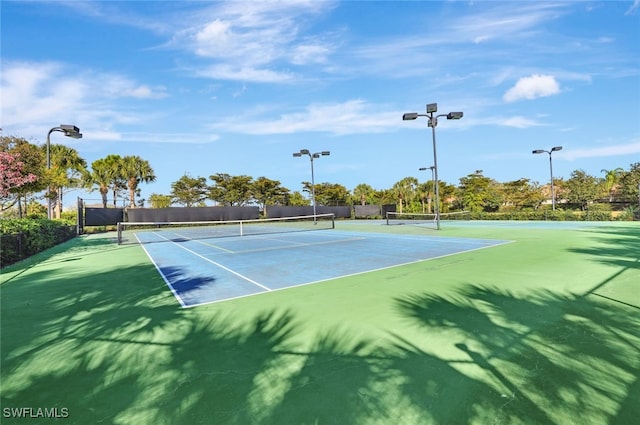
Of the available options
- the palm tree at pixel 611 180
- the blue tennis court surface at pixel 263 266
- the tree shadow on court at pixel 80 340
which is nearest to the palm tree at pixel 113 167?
the blue tennis court surface at pixel 263 266

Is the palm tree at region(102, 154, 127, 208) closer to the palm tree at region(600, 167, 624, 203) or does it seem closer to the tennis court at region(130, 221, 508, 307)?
the tennis court at region(130, 221, 508, 307)

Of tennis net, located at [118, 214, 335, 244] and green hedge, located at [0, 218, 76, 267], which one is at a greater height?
green hedge, located at [0, 218, 76, 267]

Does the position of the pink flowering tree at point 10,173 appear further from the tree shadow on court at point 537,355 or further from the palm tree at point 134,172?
the palm tree at point 134,172

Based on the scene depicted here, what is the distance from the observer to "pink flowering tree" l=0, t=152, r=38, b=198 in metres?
11.5

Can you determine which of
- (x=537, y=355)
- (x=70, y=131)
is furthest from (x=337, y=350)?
(x=70, y=131)

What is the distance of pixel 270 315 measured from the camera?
5227 millimetres

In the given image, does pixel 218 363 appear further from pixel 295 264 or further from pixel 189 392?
pixel 295 264

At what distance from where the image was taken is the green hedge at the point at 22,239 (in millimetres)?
11247

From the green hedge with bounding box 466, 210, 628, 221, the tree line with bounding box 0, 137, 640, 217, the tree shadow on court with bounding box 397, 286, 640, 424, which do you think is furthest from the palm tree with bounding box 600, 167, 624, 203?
the tree shadow on court with bounding box 397, 286, 640, 424

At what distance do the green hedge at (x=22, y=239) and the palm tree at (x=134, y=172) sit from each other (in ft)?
90.0

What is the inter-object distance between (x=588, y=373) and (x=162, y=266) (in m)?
10.5

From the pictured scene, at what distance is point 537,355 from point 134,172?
4857 cm

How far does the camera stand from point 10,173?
11516 mm

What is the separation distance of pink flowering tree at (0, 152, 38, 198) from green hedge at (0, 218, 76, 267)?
1.34 metres
